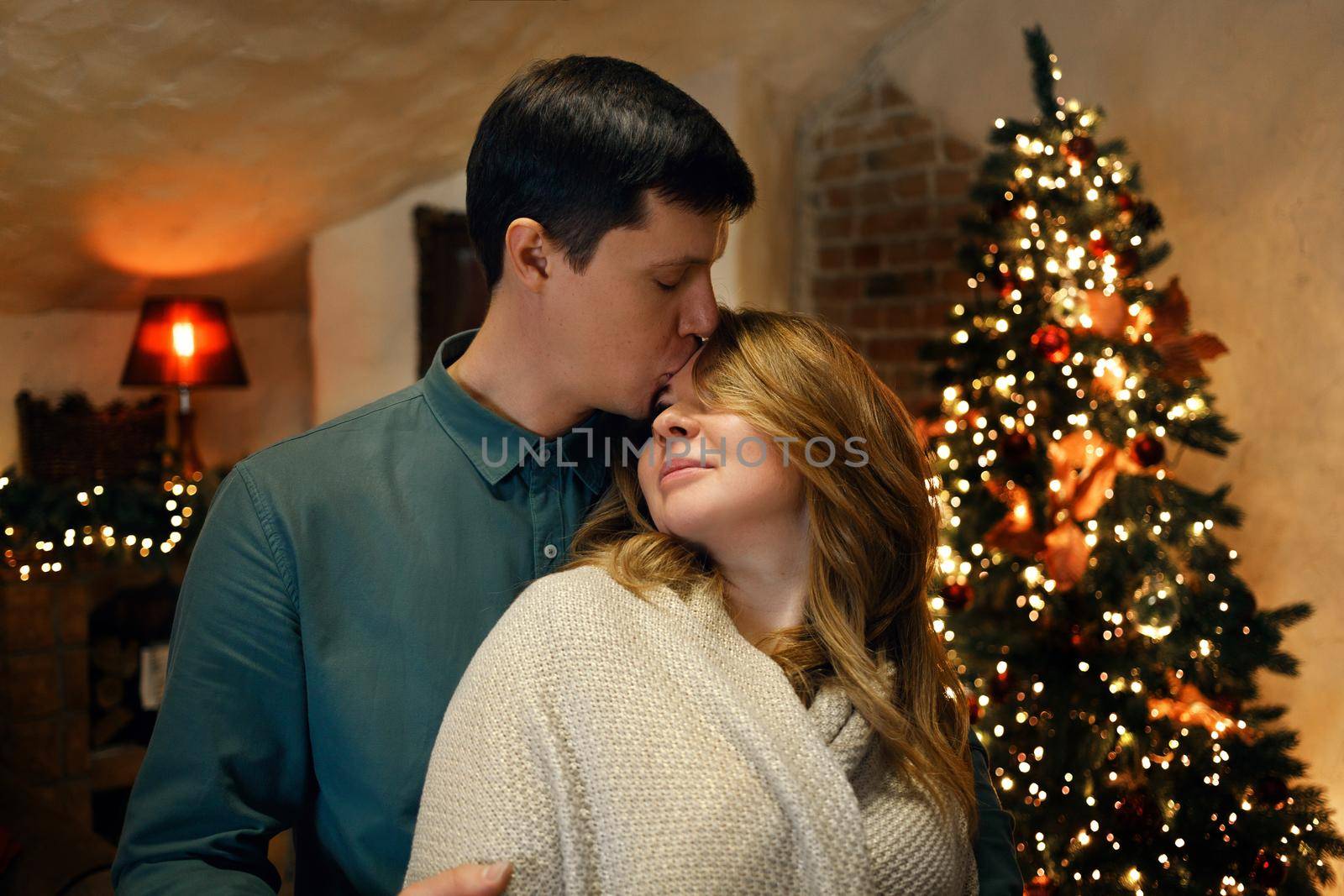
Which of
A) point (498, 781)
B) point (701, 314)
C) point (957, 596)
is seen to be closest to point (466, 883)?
point (498, 781)

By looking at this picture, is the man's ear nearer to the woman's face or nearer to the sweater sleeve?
the woman's face

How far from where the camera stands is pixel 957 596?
2.28 meters

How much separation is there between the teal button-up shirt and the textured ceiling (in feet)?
4.13

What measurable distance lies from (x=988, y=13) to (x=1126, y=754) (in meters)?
2.17

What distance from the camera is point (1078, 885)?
7.18ft

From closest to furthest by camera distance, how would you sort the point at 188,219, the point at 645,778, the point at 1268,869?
the point at 645,778
the point at 1268,869
the point at 188,219

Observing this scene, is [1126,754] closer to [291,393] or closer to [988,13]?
[988,13]

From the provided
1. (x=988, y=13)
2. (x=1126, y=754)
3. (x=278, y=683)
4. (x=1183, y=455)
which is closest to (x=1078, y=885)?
(x=1126, y=754)

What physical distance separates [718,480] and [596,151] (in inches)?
17.3

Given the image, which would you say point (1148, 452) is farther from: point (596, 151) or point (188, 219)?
point (188, 219)

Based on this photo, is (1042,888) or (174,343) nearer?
(1042,888)

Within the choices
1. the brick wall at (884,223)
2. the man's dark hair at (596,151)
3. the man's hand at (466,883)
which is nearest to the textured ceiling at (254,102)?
the brick wall at (884,223)

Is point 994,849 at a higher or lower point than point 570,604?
lower

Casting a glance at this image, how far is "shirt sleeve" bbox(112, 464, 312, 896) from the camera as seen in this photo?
1.12 m
